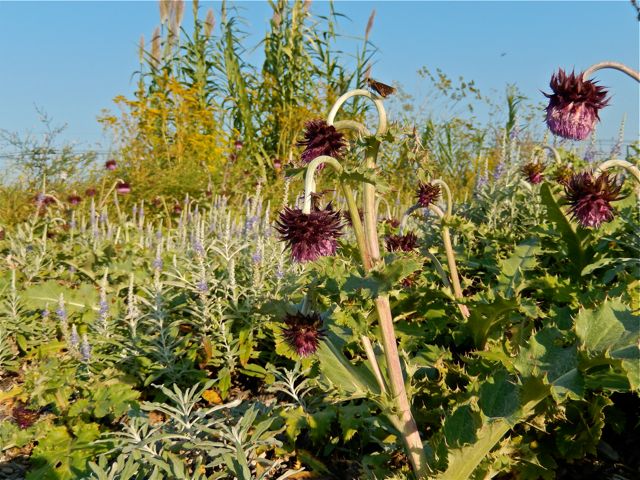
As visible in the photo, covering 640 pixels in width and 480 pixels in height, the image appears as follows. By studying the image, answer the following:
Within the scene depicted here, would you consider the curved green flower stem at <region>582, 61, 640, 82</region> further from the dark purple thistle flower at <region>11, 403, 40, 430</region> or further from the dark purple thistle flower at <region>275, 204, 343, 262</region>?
the dark purple thistle flower at <region>11, 403, 40, 430</region>

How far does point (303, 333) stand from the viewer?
1647mm

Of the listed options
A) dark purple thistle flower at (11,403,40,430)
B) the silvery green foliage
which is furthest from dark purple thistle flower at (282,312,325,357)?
dark purple thistle flower at (11,403,40,430)

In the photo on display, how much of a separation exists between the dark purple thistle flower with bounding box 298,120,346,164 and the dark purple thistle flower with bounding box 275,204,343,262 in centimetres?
20

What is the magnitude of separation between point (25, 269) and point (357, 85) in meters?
6.92

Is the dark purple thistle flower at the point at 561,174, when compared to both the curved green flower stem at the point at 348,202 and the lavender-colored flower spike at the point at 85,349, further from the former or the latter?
the lavender-colored flower spike at the point at 85,349

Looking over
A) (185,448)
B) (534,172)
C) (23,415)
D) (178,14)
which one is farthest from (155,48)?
(185,448)

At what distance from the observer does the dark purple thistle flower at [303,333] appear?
164 centimetres

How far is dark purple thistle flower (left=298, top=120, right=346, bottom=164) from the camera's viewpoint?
160 cm

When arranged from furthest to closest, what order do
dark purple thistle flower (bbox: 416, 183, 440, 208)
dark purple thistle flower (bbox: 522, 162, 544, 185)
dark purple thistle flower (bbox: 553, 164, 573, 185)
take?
dark purple thistle flower (bbox: 522, 162, 544, 185) < dark purple thistle flower (bbox: 553, 164, 573, 185) < dark purple thistle flower (bbox: 416, 183, 440, 208)

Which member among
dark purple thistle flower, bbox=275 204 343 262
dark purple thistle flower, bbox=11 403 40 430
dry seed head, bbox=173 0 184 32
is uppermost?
dry seed head, bbox=173 0 184 32

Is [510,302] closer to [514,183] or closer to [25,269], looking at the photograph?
[514,183]

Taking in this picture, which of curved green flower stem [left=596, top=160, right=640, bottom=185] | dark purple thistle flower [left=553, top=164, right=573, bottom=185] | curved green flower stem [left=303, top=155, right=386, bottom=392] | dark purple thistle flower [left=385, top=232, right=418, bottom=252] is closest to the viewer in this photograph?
curved green flower stem [left=303, top=155, right=386, bottom=392]

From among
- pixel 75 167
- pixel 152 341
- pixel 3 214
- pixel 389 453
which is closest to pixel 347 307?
pixel 389 453

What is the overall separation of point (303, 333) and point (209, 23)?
10129 millimetres
